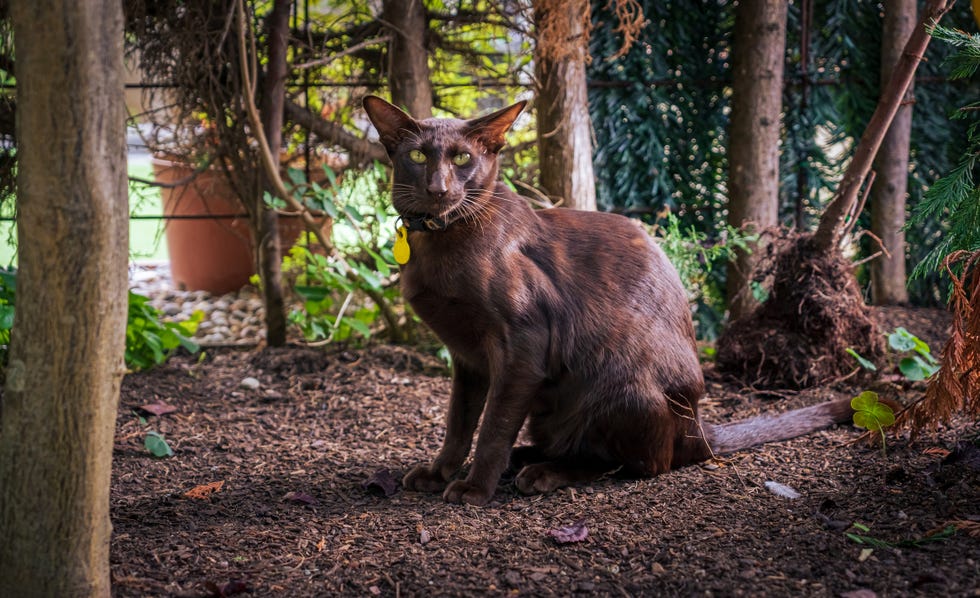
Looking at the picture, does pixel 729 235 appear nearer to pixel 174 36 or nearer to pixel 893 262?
pixel 893 262

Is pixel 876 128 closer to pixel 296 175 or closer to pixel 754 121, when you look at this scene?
pixel 754 121

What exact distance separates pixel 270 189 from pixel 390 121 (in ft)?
6.33

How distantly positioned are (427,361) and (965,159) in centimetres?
268

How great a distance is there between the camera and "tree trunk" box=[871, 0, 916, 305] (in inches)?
186

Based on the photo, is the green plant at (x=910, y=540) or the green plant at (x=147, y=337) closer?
the green plant at (x=910, y=540)

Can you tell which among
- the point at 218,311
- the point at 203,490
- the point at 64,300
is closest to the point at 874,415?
the point at 203,490

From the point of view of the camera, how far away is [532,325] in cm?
272

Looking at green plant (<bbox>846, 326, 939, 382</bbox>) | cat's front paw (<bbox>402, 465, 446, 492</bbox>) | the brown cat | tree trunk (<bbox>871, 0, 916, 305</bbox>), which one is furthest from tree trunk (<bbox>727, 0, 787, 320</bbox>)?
cat's front paw (<bbox>402, 465, 446, 492</bbox>)

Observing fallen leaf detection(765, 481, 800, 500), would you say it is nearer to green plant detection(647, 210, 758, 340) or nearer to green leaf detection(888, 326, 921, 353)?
green leaf detection(888, 326, 921, 353)

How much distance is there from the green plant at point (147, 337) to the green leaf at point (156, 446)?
2.73 feet

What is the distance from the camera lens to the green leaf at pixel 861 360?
146 inches

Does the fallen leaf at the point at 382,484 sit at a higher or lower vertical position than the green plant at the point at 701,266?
lower

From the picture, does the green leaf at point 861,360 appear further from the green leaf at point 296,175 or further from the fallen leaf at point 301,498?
the green leaf at point 296,175

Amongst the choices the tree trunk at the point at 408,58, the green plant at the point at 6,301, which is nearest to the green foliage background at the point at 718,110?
the tree trunk at the point at 408,58
